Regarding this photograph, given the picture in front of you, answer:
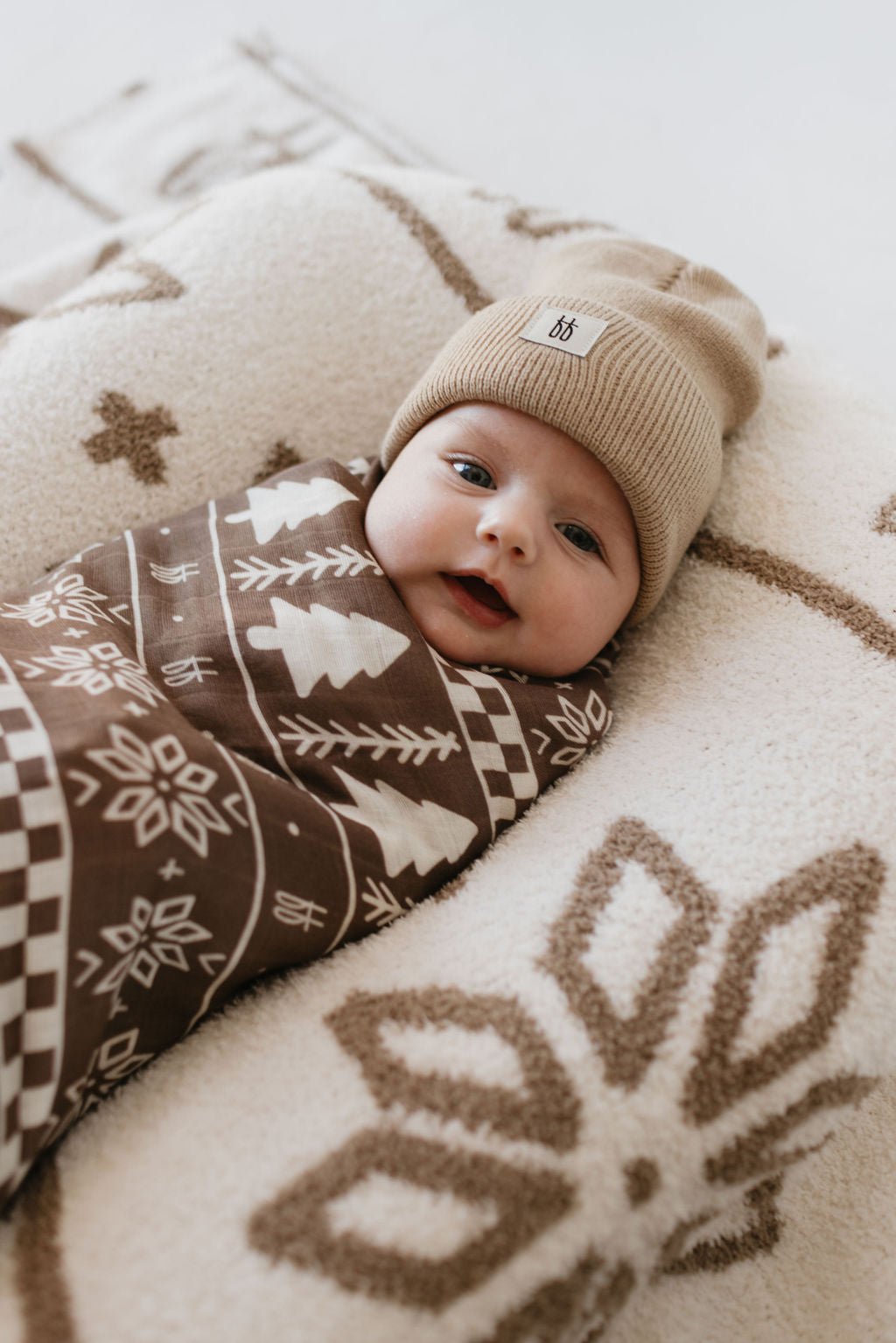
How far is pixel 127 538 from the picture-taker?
87 cm

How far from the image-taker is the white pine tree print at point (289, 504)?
86cm

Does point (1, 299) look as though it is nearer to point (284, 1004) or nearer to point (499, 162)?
point (499, 162)

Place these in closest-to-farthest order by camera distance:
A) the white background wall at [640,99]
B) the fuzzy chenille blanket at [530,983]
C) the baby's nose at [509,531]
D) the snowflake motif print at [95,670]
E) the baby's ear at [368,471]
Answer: the fuzzy chenille blanket at [530,983], the snowflake motif print at [95,670], the baby's nose at [509,531], the baby's ear at [368,471], the white background wall at [640,99]

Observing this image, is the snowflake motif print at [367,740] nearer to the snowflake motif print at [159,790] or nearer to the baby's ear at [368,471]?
the snowflake motif print at [159,790]

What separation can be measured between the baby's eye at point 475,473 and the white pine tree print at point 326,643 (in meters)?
0.15

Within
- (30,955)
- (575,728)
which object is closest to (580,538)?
(575,728)

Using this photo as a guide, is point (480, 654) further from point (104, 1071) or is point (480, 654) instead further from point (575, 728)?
point (104, 1071)

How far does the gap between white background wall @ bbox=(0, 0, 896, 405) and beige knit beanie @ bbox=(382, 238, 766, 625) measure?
0.24 meters

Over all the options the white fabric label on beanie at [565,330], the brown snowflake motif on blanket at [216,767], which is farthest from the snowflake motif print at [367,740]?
the white fabric label on beanie at [565,330]

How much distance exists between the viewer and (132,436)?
985 millimetres

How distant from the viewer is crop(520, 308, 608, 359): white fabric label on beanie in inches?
33.0

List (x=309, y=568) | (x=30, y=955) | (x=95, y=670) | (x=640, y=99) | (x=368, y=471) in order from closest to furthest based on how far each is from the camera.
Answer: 1. (x=30, y=955)
2. (x=95, y=670)
3. (x=309, y=568)
4. (x=368, y=471)
5. (x=640, y=99)

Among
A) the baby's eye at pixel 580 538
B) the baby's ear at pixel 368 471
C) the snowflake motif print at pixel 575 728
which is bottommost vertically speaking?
the snowflake motif print at pixel 575 728

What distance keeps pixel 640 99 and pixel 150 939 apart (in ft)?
4.68
